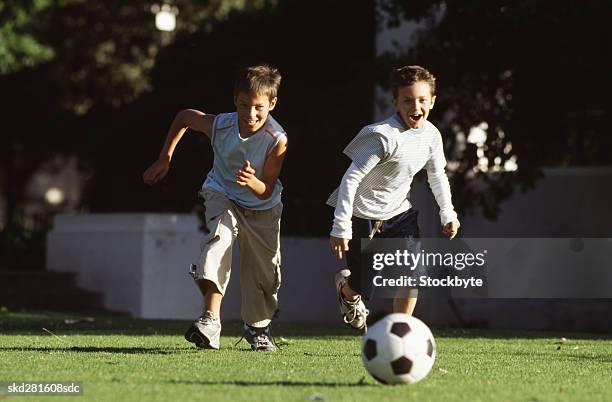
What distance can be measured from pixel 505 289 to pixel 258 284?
1102 centimetres

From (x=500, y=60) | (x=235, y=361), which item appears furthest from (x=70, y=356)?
(x=500, y=60)

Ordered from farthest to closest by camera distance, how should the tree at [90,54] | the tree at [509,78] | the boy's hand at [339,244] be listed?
the tree at [90,54], the tree at [509,78], the boy's hand at [339,244]

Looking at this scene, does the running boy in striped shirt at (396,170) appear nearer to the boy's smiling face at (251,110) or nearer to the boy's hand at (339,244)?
the boy's hand at (339,244)

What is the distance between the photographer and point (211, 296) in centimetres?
835

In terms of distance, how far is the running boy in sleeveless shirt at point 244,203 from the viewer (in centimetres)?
827

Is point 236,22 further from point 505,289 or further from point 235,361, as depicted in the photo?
point 235,361

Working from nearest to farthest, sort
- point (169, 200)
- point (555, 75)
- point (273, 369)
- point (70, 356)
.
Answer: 1. point (273, 369)
2. point (70, 356)
3. point (555, 75)
4. point (169, 200)

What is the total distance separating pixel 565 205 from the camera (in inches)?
762

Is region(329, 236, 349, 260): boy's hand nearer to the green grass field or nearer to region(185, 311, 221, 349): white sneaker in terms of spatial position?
the green grass field

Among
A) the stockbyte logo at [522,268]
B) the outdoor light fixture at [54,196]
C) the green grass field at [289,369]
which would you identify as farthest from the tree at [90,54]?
the outdoor light fixture at [54,196]

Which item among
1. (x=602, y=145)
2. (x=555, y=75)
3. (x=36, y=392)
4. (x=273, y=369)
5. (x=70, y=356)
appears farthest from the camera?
(x=602, y=145)

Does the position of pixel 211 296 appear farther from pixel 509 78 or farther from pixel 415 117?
pixel 509 78

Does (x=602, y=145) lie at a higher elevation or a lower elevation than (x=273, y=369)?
higher

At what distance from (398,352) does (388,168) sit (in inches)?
82.8
